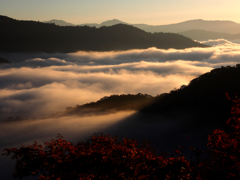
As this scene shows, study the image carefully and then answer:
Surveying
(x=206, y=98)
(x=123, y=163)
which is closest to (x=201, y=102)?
(x=206, y=98)

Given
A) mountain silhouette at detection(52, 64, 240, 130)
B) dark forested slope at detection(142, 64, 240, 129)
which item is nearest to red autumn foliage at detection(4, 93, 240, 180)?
mountain silhouette at detection(52, 64, 240, 130)

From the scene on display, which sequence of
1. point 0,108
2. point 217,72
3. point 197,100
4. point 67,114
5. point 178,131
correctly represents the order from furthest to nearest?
point 0,108 < point 67,114 < point 217,72 < point 197,100 < point 178,131

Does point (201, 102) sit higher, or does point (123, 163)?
point (123, 163)

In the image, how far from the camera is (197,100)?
210 ft

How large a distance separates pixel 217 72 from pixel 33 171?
66177 millimetres

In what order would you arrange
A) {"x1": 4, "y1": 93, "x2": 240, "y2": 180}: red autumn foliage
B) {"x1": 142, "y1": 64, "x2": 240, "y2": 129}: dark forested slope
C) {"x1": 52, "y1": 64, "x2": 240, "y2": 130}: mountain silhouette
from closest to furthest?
1. {"x1": 4, "y1": 93, "x2": 240, "y2": 180}: red autumn foliage
2. {"x1": 52, "y1": 64, "x2": 240, "y2": 130}: mountain silhouette
3. {"x1": 142, "y1": 64, "x2": 240, "y2": 129}: dark forested slope

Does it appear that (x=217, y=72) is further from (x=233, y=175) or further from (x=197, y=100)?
(x=233, y=175)

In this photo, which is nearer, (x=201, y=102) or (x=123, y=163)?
(x=123, y=163)

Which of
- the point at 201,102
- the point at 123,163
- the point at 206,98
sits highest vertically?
the point at 123,163

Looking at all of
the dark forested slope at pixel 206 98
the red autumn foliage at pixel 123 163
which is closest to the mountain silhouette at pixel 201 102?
the dark forested slope at pixel 206 98

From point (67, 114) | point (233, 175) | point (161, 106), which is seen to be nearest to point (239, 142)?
point (233, 175)

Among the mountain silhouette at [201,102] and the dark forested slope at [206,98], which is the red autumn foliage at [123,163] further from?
the dark forested slope at [206,98]

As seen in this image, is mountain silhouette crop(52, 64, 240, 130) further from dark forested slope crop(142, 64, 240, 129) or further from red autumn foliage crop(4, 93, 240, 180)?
red autumn foliage crop(4, 93, 240, 180)

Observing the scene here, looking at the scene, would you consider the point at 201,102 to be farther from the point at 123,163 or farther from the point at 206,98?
the point at 123,163
